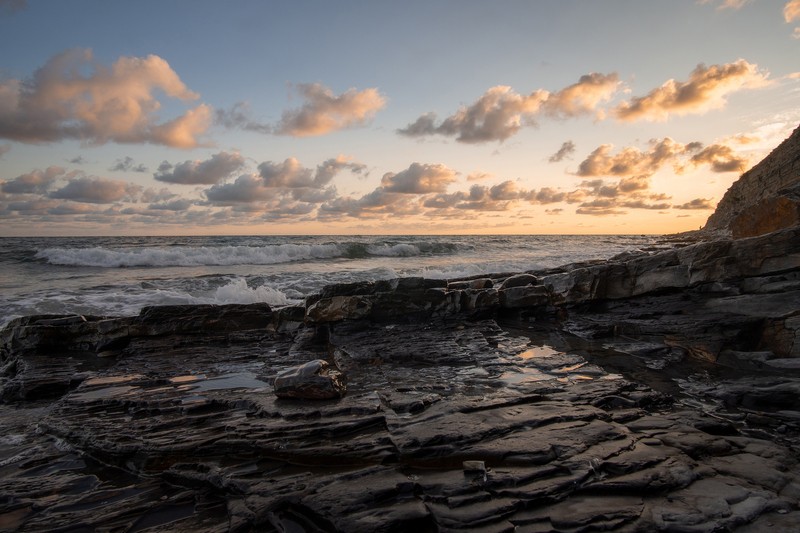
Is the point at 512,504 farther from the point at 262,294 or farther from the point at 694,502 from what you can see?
the point at 262,294

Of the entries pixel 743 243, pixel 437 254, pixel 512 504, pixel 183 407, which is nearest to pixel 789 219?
pixel 743 243

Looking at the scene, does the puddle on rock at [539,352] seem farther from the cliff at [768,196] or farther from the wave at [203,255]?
the wave at [203,255]

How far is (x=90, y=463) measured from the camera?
4.80m

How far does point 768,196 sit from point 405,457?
11707 millimetres

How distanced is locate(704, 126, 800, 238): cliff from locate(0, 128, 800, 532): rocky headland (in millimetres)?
86

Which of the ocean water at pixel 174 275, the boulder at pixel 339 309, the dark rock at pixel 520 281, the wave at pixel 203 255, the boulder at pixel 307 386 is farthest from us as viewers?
the wave at pixel 203 255

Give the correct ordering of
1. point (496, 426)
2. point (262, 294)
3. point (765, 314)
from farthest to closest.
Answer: point (262, 294)
point (765, 314)
point (496, 426)

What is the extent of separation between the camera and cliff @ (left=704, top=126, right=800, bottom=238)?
9883 mm

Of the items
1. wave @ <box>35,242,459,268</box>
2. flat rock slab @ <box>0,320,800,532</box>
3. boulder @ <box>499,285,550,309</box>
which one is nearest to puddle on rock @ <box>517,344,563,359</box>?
A: flat rock slab @ <box>0,320,800,532</box>

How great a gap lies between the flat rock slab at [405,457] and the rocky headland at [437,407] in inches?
A: 0.8

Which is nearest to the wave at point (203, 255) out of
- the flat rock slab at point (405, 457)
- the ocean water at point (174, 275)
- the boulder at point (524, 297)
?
the ocean water at point (174, 275)

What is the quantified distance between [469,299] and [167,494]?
25.9 feet

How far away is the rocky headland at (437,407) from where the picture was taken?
3506 mm

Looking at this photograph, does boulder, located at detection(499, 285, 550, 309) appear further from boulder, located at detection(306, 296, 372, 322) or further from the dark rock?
boulder, located at detection(306, 296, 372, 322)
